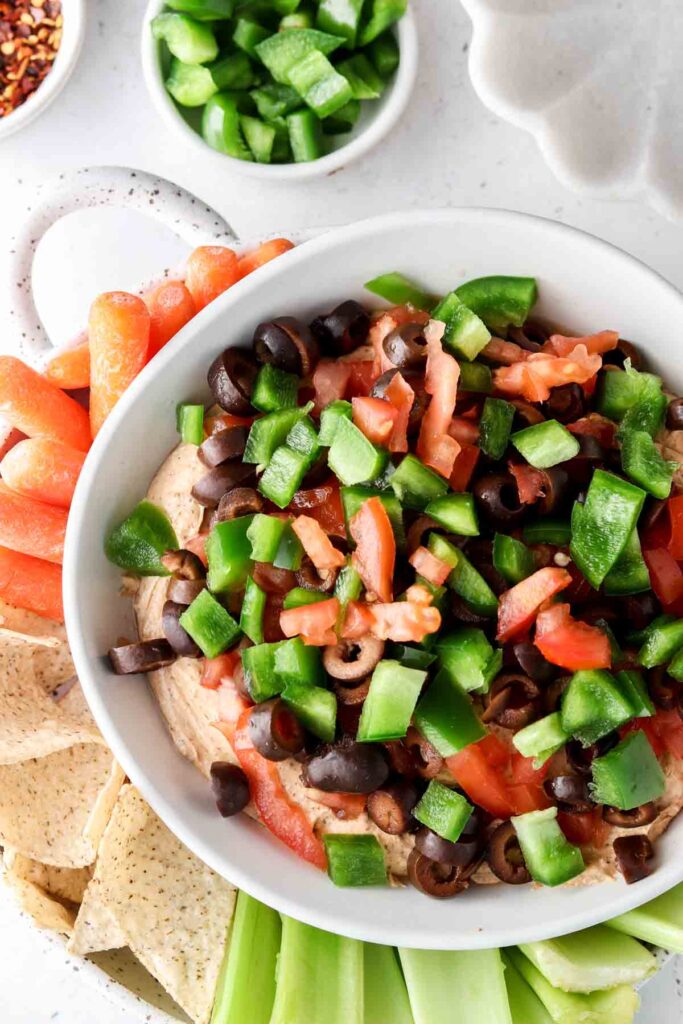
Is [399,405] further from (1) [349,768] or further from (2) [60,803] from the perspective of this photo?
(2) [60,803]

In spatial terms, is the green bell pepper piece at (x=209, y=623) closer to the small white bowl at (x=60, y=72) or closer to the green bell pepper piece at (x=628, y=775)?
the green bell pepper piece at (x=628, y=775)

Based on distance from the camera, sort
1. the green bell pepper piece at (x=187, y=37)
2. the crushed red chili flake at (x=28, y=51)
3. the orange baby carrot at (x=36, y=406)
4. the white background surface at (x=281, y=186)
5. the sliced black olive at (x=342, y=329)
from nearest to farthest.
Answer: the sliced black olive at (x=342, y=329), the orange baby carrot at (x=36, y=406), the green bell pepper piece at (x=187, y=37), the white background surface at (x=281, y=186), the crushed red chili flake at (x=28, y=51)

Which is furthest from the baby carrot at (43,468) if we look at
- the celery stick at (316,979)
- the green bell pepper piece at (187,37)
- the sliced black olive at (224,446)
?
the green bell pepper piece at (187,37)

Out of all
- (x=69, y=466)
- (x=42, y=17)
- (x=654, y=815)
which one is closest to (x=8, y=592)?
(x=69, y=466)

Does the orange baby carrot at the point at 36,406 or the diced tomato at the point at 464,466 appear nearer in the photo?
the diced tomato at the point at 464,466

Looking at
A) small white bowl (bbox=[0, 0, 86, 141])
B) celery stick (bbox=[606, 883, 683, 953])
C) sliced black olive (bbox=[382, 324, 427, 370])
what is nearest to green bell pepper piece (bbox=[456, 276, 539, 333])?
sliced black olive (bbox=[382, 324, 427, 370])

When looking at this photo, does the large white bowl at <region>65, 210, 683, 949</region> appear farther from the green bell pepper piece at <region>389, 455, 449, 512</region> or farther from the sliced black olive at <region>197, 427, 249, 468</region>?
the green bell pepper piece at <region>389, 455, 449, 512</region>

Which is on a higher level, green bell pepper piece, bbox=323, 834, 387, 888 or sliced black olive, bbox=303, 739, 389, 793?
sliced black olive, bbox=303, 739, 389, 793
